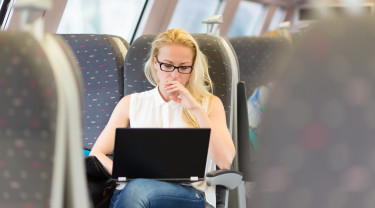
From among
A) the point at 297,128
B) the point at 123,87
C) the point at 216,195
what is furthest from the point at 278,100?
the point at 123,87

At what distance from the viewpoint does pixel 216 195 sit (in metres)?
2.51

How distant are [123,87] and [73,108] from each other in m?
1.89

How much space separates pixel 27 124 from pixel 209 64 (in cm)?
165

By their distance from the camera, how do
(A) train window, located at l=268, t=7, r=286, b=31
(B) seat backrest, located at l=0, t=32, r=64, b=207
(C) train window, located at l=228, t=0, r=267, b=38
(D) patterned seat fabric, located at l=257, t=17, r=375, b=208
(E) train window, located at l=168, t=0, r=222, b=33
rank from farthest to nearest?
(A) train window, located at l=268, t=7, r=286, b=31 → (C) train window, located at l=228, t=0, r=267, b=38 → (E) train window, located at l=168, t=0, r=222, b=33 → (B) seat backrest, located at l=0, t=32, r=64, b=207 → (D) patterned seat fabric, located at l=257, t=17, r=375, b=208

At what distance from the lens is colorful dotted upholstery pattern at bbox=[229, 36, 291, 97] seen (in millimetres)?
4230

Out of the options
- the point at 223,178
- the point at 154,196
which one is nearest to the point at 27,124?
the point at 154,196

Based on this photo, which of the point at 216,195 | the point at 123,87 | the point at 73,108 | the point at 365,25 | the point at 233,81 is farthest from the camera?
the point at 123,87

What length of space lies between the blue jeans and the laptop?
0.10ft

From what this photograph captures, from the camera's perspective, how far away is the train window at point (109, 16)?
7438mm

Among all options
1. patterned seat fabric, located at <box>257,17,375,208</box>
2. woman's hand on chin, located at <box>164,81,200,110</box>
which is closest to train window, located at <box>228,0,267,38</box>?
woman's hand on chin, located at <box>164,81,200,110</box>

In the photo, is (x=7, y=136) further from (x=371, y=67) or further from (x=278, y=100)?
(x=371, y=67)

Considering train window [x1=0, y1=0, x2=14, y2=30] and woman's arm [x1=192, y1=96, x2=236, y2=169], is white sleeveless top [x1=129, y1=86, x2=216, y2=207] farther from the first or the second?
train window [x1=0, y1=0, x2=14, y2=30]

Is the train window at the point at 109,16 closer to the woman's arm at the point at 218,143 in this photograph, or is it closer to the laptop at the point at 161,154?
the woman's arm at the point at 218,143

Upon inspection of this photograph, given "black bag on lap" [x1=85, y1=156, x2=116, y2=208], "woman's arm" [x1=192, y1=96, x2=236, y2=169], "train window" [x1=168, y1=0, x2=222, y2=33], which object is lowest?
"black bag on lap" [x1=85, y1=156, x2=116, y2=208]
